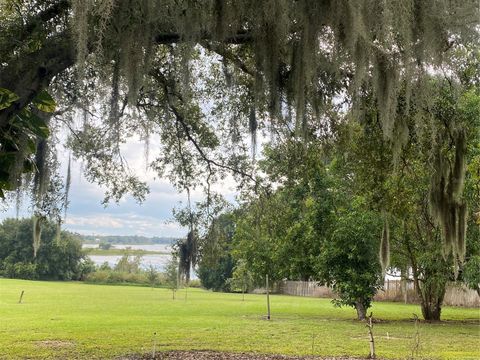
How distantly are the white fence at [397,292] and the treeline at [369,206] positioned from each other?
2566mm

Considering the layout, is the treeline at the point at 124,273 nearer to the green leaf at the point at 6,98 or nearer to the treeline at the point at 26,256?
the treeline at the point at 26,256

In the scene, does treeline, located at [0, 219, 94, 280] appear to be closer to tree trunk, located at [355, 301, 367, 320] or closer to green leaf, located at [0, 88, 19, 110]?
tree trunk, located at [355, 301, 367, 320]

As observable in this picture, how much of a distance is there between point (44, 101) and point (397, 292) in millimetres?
29725

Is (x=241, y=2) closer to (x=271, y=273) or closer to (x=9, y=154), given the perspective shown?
(x=9, y=154)

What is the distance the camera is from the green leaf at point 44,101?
451cm

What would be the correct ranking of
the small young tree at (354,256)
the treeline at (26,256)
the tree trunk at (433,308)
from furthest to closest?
the treeline at (26,256) < the tree trunk at (433,308) < the small young tree at (354,256)

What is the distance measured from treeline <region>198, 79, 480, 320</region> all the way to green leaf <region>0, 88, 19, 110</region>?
9.78ft

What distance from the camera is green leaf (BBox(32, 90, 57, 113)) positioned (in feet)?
14.8

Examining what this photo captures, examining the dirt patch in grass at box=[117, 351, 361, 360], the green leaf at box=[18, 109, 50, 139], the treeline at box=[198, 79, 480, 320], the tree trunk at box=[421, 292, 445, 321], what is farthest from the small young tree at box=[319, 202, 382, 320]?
the green leaf at box=[18, 109, 50, 139]

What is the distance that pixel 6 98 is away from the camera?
3754 millimetres

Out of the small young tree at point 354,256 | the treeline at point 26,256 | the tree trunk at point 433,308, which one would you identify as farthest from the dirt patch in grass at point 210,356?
the treeline at point 26,256

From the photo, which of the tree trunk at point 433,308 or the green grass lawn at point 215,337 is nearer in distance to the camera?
the green grass lawn at point 215,337

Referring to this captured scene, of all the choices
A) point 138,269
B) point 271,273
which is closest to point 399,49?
point 271,273

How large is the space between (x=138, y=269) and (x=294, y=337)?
52.2 meters
